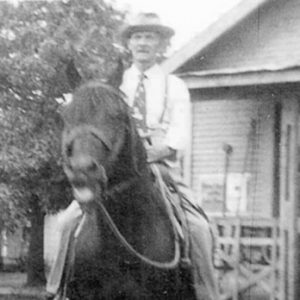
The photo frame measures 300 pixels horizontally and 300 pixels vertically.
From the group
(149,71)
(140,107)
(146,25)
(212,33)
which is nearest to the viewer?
(140,107)

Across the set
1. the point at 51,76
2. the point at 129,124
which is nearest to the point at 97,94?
the point at 129,124

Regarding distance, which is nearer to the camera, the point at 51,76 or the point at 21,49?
the point at 51,76

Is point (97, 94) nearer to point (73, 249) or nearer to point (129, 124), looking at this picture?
point (129, 124)

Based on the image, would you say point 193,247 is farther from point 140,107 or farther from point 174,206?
point 140,107

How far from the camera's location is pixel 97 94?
4918mm

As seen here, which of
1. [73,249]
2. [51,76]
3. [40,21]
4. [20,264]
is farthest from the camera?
[20,264]

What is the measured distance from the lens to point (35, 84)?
21.1 metres

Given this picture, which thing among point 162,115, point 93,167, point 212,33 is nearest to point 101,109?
point 93,167

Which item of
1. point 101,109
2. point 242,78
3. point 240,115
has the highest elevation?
point 242,78

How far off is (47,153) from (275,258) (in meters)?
11.8

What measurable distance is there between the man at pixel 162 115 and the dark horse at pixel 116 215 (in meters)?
0.29

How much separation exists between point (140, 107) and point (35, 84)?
15.6 m

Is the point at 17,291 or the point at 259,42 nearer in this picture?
the point at 259,42

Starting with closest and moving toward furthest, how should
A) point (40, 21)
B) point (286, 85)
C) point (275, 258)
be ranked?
1. point (275, 258)
2. point (286, 85)
3. point (40, 21)
